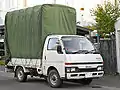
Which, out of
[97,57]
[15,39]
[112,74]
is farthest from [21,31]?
[112,74]

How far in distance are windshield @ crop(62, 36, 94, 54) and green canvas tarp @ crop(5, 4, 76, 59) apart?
1133 mm

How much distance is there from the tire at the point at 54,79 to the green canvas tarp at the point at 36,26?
105 centimetres

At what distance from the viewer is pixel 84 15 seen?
3331 centimetres

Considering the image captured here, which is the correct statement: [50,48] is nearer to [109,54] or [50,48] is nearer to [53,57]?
[53,57]

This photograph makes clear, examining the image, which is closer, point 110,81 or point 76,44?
point 76,44

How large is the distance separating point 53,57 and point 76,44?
1.10m

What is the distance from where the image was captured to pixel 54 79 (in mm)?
13664

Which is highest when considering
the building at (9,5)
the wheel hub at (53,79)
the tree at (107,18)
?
the building at (9,5)

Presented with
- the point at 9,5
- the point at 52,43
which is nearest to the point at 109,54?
the point at 52,43

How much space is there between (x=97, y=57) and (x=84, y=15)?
791 inches

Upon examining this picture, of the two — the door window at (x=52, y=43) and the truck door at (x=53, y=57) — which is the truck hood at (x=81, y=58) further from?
the door window at (x=52, y=43)

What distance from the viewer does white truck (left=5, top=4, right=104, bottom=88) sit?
13.2 m

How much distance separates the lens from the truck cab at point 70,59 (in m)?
13.0

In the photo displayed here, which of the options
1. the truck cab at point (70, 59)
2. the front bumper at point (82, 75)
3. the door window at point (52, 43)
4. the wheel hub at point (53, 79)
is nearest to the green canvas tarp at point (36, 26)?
the door window at point (52, 43)
